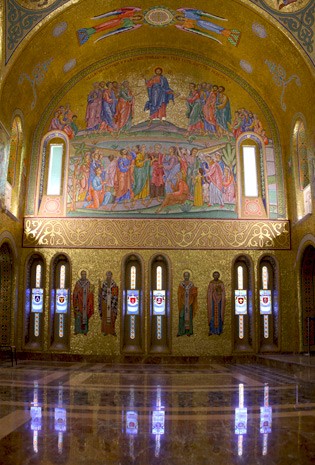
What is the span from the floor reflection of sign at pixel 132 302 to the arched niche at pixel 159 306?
20.4 inches

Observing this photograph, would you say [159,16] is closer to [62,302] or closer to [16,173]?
[16,173]

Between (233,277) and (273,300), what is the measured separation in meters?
1.70

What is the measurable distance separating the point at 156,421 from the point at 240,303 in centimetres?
1201

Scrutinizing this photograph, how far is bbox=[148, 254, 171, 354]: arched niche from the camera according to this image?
18.0 metres

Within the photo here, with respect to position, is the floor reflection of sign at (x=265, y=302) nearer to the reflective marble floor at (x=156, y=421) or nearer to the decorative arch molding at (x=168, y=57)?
the decorative arch molding at (x=168, y=57)

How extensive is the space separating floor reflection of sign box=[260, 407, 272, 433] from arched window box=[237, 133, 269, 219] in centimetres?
1177

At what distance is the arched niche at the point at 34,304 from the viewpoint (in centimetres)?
1806

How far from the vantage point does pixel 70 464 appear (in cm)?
479

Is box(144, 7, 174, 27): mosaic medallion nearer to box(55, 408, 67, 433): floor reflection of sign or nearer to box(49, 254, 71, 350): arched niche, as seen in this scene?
box(49, 254, 71, 350): arched niche

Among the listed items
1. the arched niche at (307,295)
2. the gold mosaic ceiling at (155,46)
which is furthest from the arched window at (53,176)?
the arched niche at (307,295)

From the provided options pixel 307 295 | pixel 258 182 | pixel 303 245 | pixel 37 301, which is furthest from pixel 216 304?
pixel 37 301

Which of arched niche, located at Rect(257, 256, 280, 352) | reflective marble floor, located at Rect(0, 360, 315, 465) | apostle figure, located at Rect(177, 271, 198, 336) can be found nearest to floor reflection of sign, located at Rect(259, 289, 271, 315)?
arched niche, located at Rect(257, 256, 280, 352)

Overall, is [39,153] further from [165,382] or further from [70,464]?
[70,464]

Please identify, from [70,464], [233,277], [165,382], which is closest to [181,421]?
[70,464]
